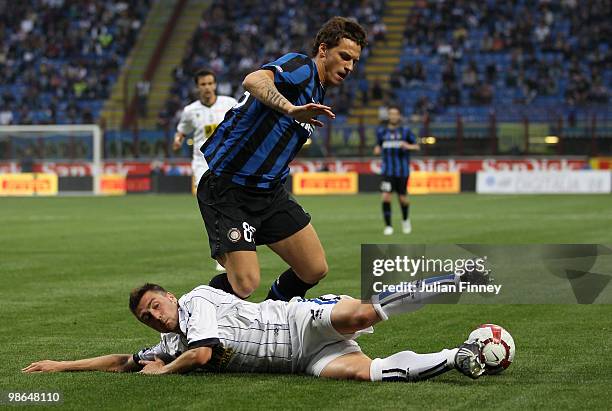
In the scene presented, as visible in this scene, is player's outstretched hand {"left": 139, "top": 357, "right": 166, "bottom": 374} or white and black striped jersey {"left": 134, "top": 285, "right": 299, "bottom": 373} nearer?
white and black striped jersey {"left": 134, "top": 285, "right": 299, "bottom": 373}

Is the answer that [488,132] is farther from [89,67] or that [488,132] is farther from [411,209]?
[89,67]

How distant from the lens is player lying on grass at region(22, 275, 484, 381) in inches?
267

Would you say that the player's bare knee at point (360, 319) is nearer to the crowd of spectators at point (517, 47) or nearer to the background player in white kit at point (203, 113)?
the background player in white kit at point (203, 113)

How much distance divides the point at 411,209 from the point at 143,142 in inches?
588

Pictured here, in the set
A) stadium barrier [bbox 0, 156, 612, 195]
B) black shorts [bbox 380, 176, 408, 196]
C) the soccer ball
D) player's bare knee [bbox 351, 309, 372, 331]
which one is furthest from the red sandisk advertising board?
player's bare knee [bbox 351, 309, 372, 331]

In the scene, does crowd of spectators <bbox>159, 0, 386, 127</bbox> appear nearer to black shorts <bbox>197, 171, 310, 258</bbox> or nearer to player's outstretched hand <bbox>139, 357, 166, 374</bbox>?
black shorts <bbox>197, 171, 310, 258</bbox>

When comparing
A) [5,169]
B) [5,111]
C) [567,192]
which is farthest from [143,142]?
[567,192]

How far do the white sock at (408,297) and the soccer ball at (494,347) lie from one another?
0.50 metres

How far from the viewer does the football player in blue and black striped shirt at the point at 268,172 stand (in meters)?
7.84

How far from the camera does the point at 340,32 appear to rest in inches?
307

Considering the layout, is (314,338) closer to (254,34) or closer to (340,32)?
(340,32)

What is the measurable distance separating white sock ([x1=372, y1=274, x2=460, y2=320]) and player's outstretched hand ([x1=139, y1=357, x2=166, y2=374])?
4.93ft

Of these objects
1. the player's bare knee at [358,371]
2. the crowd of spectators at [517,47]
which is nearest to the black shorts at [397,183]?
the player's bare knee at [358,371]

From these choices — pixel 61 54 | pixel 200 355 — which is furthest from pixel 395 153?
pixel 61 54
